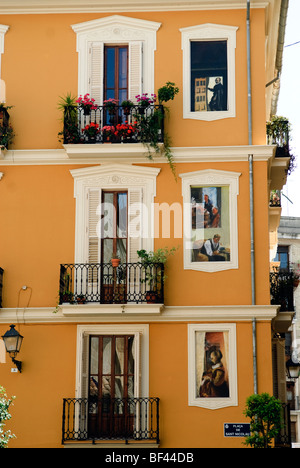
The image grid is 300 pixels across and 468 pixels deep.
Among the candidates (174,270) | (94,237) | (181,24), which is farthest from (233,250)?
(181,24)

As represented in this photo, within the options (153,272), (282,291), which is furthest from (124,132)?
(282,291)

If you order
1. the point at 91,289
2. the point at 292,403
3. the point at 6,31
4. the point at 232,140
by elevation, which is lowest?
the point at 292,403

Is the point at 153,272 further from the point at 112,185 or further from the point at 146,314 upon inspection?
the point at 112,185

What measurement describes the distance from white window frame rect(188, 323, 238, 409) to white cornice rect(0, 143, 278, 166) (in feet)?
12.4

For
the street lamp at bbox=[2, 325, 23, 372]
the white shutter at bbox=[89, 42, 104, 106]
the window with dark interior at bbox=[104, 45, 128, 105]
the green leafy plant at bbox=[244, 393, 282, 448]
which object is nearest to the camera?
the green leafy plant at bbox=[244, 393, 282, 448]

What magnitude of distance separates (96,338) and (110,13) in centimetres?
762

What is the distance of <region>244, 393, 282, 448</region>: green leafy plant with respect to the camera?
1770 centimetres

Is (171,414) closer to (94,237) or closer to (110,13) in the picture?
(94,237)

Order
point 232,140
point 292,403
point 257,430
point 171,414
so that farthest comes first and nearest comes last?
point 292,403
point 232,140
point 171,414
point 257,430

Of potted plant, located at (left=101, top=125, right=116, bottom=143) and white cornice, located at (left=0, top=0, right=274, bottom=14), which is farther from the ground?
white cornice, located at (left=0, top=0, right=274, bottom=14)

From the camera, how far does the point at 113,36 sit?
21219mm

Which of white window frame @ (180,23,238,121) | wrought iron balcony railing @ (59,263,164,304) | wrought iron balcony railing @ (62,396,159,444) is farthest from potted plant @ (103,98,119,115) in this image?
wrought iron balcony railing @ (62,396,159,444)

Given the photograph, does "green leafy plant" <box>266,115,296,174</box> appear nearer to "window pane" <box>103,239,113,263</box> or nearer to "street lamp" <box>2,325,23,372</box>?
"window pane" <box>103,239,113,263</box>

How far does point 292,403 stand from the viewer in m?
44.5
